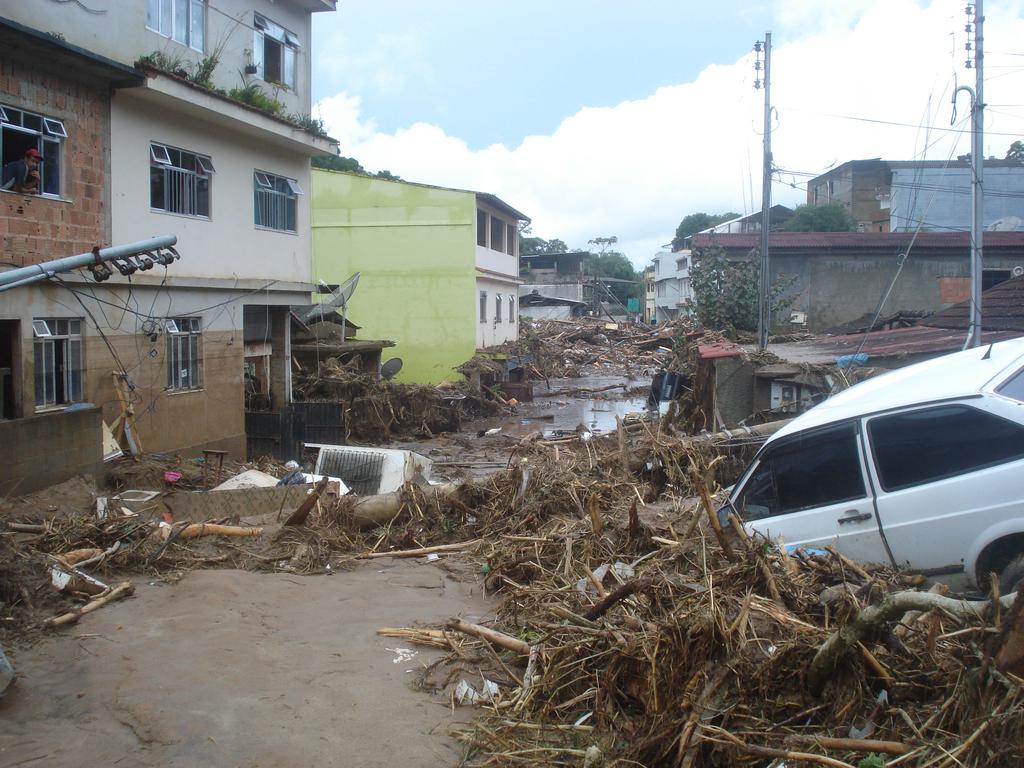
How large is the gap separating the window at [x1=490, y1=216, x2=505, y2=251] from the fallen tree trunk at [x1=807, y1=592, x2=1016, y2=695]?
30.7 meters

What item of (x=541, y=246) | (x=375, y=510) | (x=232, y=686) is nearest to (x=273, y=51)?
(x=375, y=510)

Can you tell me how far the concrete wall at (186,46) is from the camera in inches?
521

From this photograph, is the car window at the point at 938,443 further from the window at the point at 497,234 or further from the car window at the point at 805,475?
the window at the point at 497,234

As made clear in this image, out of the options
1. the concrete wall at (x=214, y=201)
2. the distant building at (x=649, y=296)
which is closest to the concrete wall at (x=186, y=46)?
the concrete wall at (x=214, y=201)

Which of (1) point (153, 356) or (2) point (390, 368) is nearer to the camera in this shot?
(1) point (153, 356)

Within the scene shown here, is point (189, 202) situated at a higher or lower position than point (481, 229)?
lower

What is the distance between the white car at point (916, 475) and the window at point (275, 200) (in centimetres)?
1448

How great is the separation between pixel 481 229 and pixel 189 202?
667 inches

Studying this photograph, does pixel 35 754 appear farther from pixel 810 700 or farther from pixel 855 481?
pixel 855 481

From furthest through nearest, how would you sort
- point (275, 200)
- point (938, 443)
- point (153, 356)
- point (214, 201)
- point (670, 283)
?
point (670, 283) → point (275, 200) → point (214, 201) → point (153, 356) → point (938, 443)

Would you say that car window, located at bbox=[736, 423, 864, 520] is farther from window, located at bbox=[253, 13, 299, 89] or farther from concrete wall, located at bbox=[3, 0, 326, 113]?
window, located at bbox=[253, 13, 299, 89]

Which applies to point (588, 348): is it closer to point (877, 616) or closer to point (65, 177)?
point (65, 177)

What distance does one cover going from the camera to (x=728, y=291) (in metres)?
27.3

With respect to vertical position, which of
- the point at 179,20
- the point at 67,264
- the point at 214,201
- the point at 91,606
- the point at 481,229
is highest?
the point at 179,20
